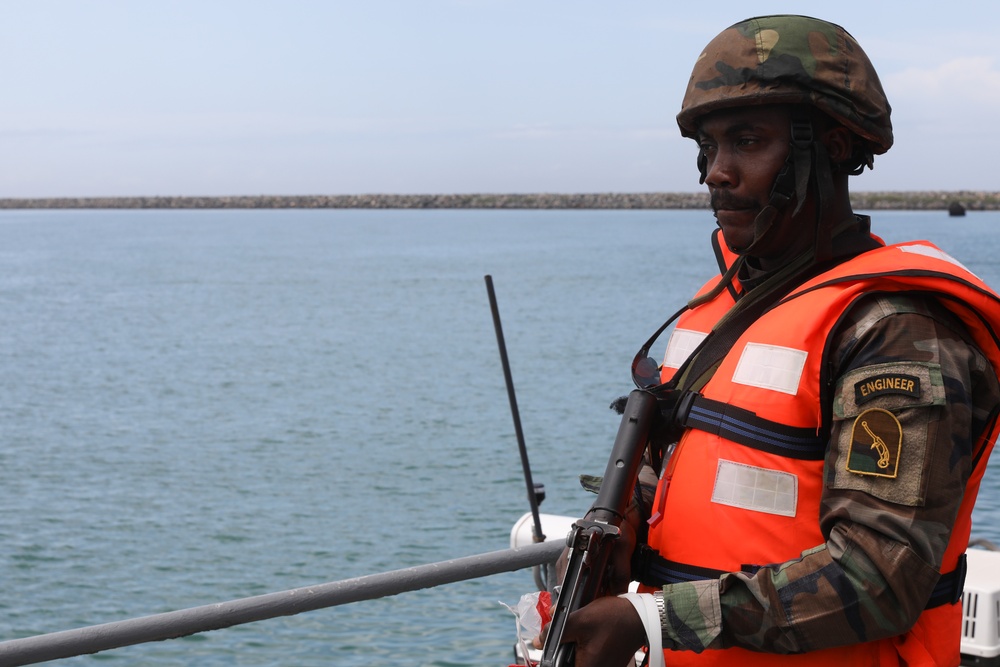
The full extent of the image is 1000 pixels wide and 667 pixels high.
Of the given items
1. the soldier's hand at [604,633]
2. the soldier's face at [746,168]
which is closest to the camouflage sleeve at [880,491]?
the soldier's hand at [604,633]

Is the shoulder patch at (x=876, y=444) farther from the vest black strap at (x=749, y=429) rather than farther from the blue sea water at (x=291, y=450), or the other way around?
the blue sea water at (x=291, y=450)

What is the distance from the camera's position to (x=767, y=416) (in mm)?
1991

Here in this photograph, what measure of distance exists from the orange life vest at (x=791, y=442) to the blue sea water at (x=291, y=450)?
9547 mm

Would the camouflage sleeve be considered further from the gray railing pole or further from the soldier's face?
the gray railing pole

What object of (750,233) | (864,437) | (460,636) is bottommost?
(460,636)

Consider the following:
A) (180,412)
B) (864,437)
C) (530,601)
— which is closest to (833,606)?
(864,437)

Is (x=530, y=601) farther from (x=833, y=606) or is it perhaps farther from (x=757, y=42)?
(x=757, y=42)

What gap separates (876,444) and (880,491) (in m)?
0.08

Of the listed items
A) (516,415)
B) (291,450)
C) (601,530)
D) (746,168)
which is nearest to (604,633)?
(601,530)

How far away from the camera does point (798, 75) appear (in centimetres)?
204

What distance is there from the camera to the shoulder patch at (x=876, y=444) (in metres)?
1.79

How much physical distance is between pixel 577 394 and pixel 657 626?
2648 centimetres

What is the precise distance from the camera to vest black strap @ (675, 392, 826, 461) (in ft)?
6.45

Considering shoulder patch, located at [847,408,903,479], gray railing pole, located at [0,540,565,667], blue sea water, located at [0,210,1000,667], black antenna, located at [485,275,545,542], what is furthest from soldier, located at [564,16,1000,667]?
blue sea water, located at [0,210,1000,667]
